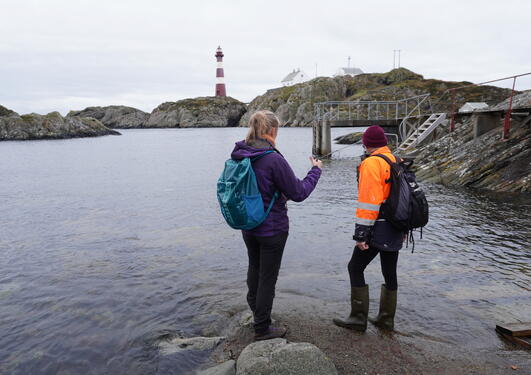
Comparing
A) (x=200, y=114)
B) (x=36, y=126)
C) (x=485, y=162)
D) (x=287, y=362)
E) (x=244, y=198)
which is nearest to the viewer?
(x=287, y=362)

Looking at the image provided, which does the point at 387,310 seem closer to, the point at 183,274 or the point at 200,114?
the point at 183,274

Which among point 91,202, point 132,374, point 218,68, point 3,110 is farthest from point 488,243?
point 218,68

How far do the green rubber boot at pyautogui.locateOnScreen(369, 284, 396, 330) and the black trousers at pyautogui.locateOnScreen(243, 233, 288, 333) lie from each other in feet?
5.14

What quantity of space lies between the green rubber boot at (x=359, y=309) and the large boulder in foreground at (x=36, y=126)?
8575 cm

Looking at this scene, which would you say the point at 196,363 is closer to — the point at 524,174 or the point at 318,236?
the point at 318,236

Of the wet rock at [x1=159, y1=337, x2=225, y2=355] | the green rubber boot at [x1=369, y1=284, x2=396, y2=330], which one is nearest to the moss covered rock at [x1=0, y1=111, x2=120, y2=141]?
the wet rock at [x1=159, y1=337, x2=225, y2=355]

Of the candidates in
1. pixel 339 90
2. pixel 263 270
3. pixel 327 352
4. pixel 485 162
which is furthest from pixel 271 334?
pixel 339 90

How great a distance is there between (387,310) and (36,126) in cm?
8742

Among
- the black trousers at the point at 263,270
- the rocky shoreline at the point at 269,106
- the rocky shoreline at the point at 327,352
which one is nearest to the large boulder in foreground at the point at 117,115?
the rocky shoreline at the point at 269,106

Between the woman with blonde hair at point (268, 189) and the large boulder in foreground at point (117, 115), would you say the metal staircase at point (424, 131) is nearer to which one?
the woman with blonde hair at point (268, 189)

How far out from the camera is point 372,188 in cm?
467

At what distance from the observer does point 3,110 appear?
81.6m

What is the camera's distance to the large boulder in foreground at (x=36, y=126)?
76312 millimetres

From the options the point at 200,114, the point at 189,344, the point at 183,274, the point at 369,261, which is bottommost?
the point at 183,274
